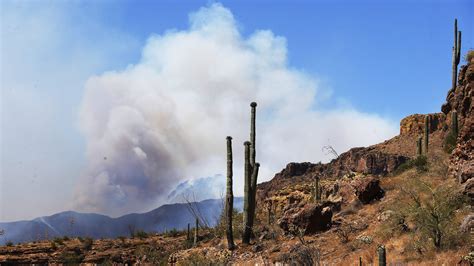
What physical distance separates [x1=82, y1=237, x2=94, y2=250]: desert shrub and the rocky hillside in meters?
0.09

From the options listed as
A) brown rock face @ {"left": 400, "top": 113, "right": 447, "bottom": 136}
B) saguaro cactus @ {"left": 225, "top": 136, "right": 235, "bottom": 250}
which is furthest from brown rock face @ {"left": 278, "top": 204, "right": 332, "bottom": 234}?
brown rock face @ {"left": 400, "top": 113, "right": 447, "bottom": 136}

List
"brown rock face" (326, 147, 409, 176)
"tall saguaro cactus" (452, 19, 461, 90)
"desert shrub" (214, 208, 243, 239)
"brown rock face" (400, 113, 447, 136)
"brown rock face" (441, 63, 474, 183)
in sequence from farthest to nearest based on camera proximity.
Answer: "brown rock face" (400, 113, 447, 136) < "brown rock face" (326, 147, 409, 176) < "tall saguaro cactus" (452, 19, 461, 90) < "desert shrub" (214, 208, 243, 239) < "brown rock face" (441, 63, 474, 183)

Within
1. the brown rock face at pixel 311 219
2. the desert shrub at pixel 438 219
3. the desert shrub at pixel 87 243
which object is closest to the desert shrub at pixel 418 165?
the brown rock face at pixel 311 219

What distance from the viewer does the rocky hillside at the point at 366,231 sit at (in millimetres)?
12477

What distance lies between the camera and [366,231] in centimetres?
1708

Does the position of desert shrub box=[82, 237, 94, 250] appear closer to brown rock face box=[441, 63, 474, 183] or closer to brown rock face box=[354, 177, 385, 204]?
brown rock face box=[354, 177, 385, 204]

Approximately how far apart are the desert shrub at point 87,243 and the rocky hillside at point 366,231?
3.6 inches

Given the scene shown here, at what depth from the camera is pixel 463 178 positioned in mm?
15508

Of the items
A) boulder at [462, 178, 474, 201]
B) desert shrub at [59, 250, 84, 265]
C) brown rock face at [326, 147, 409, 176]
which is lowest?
desert shrub at [59, 250, 84, 265]

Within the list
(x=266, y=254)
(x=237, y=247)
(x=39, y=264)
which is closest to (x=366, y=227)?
(x=266, y=254)

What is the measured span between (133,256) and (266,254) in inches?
593

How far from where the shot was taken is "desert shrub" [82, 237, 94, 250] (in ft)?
105

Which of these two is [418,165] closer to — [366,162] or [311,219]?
[311,219]

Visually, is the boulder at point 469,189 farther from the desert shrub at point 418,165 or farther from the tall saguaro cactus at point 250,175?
the tall saguaro cactus at point 250,175
